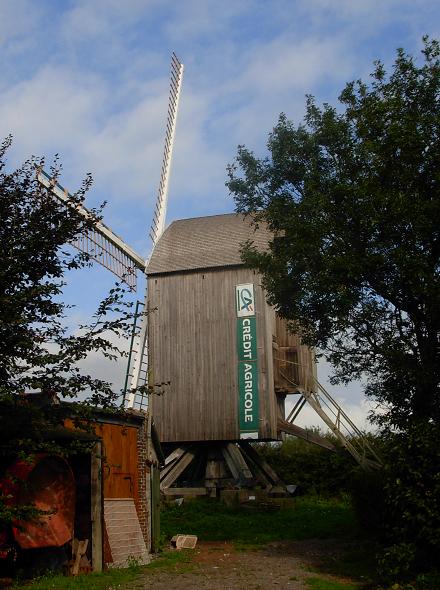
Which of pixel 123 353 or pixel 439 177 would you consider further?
pixel 439 177

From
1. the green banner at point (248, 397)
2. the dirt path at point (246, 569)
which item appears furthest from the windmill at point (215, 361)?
the dirt path at point (246, 569)

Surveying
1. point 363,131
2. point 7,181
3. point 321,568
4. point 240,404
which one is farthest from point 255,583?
point 240,404

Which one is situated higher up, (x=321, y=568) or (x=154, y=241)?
(x=154, y=241)

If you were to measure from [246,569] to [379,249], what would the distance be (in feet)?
24.5

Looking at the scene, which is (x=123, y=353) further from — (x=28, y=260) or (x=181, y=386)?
(x=181, y=386)

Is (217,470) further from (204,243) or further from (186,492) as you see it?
(204,243)

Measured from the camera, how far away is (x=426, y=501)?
1401cm

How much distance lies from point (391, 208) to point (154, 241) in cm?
1617

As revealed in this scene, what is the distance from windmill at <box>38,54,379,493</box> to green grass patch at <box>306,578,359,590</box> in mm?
11519

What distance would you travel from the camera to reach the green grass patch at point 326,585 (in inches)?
557

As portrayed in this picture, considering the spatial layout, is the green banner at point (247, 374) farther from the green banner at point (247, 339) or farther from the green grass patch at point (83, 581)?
the green grass patch at point (83, 581)

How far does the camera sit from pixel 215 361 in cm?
2772

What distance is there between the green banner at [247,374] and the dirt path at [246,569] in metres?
6.43

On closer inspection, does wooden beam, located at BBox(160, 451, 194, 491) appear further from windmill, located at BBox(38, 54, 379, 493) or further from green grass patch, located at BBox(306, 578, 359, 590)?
green grass patch, located at BBox(306, 578, 359, 590)
